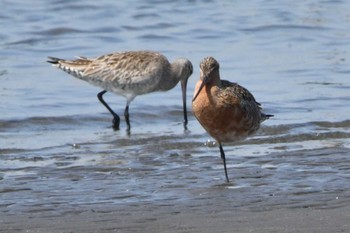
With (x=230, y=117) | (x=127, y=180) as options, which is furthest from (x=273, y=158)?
(x=127, y=180)

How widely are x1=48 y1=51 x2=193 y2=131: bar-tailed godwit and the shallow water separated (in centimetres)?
25

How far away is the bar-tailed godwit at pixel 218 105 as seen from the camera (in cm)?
821

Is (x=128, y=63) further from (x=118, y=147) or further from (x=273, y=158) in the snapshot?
(x=273, y=158)

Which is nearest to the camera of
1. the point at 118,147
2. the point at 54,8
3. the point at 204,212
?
the point at 204,212

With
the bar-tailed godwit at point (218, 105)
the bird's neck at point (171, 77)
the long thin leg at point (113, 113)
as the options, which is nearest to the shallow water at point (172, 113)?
the long thin leg at point (113, 113)

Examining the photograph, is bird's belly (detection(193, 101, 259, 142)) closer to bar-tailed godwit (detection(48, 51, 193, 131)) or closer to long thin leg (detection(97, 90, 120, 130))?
long thin leg (detection(97, 90, 120, 130))

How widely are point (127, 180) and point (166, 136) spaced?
8.18ft

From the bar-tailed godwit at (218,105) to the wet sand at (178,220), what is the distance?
129 cm

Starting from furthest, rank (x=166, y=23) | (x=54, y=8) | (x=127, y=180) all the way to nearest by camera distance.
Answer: (x=54, y=8) → (x=166, y=23) → (x=127, y=180)

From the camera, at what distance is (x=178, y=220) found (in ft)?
21.6

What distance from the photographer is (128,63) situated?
1243 cm

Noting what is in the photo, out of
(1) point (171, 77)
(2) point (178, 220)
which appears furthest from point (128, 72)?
(2) point (178, 220)

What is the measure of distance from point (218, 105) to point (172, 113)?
391cm

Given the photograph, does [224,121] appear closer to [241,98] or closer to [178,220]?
[241,98]
